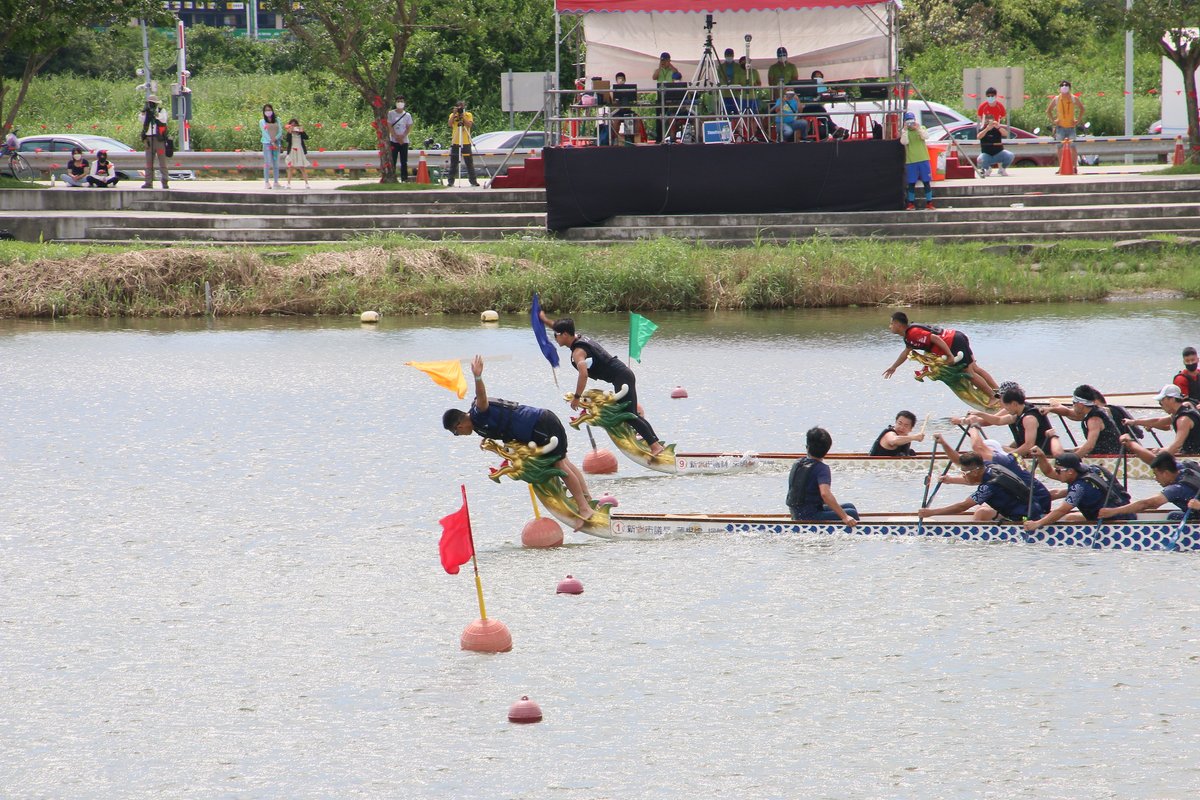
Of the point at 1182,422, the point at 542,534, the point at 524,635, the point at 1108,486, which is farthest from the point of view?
the point at 1182,422

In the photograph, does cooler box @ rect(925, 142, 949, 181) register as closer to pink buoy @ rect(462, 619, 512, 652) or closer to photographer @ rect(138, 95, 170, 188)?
photographer @ rect(138, 95, 170, 188)

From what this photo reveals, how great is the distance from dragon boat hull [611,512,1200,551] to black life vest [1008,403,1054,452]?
5.28 feet

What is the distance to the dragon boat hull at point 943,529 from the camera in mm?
11930

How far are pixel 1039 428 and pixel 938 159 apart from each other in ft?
67.2

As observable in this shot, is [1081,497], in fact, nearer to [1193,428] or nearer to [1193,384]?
[1193,428]

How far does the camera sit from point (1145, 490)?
1428cm

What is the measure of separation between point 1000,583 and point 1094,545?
42.9 inches

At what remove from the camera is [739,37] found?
30.1m

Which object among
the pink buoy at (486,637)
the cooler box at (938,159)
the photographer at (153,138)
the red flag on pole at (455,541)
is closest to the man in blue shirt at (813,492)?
the pink buoy at (486,637)

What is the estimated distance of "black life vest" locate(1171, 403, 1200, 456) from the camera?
13.2 m

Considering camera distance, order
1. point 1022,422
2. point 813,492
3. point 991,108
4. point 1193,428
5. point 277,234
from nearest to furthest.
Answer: point 813,492, point 1193,428, point 1022,422, point 277,234, point 991,108

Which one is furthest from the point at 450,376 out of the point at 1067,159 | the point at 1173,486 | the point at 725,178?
the point at 1067,159

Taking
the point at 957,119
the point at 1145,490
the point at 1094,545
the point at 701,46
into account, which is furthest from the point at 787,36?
the point at 1094,545

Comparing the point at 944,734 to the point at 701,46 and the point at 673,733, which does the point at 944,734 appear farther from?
the point at 701,46
